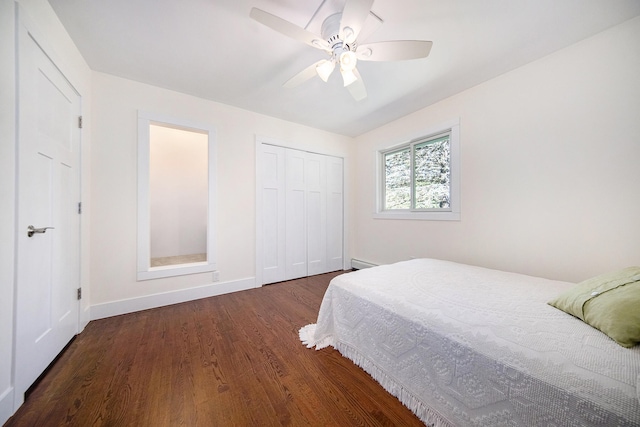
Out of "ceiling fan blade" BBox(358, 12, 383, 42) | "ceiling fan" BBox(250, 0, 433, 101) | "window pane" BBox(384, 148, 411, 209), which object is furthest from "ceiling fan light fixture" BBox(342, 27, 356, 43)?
"window pane" BBox(384, 148, 411, 209)

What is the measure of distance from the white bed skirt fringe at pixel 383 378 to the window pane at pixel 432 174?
82.9 inches

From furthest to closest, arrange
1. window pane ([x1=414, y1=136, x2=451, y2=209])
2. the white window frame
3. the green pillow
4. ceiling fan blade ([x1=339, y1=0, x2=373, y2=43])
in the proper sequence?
window pane ([x1=414, y1=136, x2=451, y2=209]), the white window frame, ceiling fan blade ([x1=339, y1=0, x2=373, y2=43]), the green pillow

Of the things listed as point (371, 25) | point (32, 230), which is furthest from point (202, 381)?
point (371, 25)

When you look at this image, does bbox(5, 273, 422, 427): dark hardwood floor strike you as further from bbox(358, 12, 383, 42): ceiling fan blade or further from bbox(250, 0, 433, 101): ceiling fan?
bbox(358, 12, 383, 42): ceiling fan blade

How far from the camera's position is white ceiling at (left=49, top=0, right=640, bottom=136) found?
1442 millimetres

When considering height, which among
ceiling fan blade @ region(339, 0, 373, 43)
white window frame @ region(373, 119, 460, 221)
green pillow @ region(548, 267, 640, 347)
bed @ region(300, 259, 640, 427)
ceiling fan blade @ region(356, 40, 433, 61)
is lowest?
bed @ region(300, 259, 640, 427)

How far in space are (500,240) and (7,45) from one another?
3761mm

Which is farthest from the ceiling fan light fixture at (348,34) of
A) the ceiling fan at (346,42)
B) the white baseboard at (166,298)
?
the white baseboard at (166,298)

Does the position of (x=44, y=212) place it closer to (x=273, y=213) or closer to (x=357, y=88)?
(x=273, y=213)

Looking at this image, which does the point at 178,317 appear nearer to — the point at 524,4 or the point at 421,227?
the point at 421,227

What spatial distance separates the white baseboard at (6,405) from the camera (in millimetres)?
1014

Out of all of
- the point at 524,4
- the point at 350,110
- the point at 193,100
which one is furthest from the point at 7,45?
the point at 524,4

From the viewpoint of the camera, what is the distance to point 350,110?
2.90 meters

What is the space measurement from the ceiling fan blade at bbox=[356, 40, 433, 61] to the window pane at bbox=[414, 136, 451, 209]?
1546 millimetres
